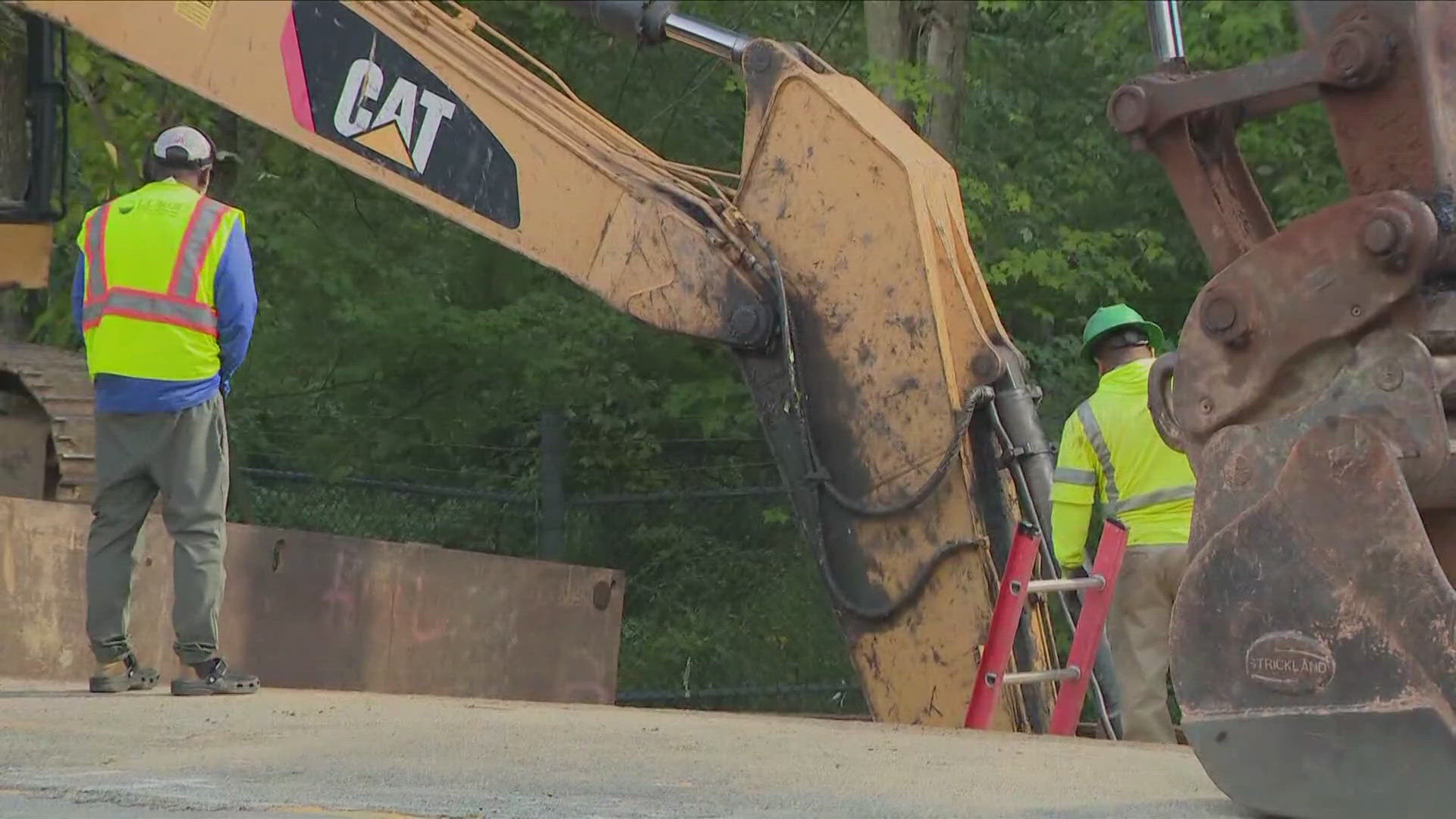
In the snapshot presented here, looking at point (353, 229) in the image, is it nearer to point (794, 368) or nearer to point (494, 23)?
point (494, 23)

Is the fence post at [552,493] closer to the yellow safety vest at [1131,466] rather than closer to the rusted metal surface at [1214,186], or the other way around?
the yellow safety vest at [1131,466]

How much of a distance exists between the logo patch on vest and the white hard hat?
2.95ft

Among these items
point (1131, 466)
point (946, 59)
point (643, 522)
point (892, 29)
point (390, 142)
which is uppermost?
point (892, 29)

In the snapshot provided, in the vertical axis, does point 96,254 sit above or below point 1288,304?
above

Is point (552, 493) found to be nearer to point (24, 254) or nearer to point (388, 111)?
point (24, 254)

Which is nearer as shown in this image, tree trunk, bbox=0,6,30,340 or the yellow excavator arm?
the yellow excavator arm

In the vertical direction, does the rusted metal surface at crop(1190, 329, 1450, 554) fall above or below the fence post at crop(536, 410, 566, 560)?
above

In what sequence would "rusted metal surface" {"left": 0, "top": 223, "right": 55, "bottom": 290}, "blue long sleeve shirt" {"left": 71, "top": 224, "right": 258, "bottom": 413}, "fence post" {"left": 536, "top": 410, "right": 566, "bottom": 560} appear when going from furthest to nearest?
"fence post" {"left": 536, "top": 410, "right": 566, "bottom": 560}
"rusted metal surface" {"left": 0, "top": 223, "right": 55, "bottom": 290}
"blue long sleeve shirt" {"left": 71, "top": 224, "right": 258, "bottom": 413}

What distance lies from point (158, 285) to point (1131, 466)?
3.40 metres

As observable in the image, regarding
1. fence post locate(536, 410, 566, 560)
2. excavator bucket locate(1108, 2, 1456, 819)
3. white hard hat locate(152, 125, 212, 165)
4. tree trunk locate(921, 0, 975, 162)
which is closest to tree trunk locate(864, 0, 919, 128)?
tree trunk locate(921, 0, 975, 162)

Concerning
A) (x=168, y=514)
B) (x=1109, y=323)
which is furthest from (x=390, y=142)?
(x=1109, y=323)

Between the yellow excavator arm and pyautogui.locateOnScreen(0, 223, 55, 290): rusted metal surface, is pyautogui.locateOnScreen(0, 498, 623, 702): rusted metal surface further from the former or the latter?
the yellow excavator arm

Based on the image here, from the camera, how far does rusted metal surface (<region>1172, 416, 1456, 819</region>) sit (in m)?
3.74

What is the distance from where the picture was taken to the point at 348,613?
973 cm
